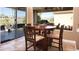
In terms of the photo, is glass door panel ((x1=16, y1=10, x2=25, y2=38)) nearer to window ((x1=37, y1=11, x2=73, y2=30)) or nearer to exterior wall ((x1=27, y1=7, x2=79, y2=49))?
exterior wall ((x1=27, y1=7, x2=79, y2=49))

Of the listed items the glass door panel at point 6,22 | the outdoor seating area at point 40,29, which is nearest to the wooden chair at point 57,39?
the outdoor seating area at point 40,29

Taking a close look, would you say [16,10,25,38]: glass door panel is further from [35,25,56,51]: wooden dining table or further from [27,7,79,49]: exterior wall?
[35,25,56,51]: wooden dining table

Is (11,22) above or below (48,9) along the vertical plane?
below

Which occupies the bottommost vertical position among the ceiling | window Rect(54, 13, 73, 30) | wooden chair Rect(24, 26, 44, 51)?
wooden chair Rect(24, 26, 44, 51)

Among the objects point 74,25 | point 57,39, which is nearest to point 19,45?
point 57,39

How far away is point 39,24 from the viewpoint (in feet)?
5.24

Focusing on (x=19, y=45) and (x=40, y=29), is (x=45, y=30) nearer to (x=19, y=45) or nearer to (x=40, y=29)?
(x=40, y=29)

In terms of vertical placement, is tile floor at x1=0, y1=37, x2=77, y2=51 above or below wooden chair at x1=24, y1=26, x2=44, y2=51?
below

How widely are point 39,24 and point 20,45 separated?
0.35 meters

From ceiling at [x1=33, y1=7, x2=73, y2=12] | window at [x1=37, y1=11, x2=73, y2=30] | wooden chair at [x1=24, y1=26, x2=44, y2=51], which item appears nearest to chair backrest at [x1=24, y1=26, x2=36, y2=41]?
wooden chair at [x1=24, y1=26, x2=44, y2=51]

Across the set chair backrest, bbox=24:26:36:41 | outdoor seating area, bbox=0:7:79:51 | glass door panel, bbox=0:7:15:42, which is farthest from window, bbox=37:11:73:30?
glass door panel, bbox=0:7:15:42
